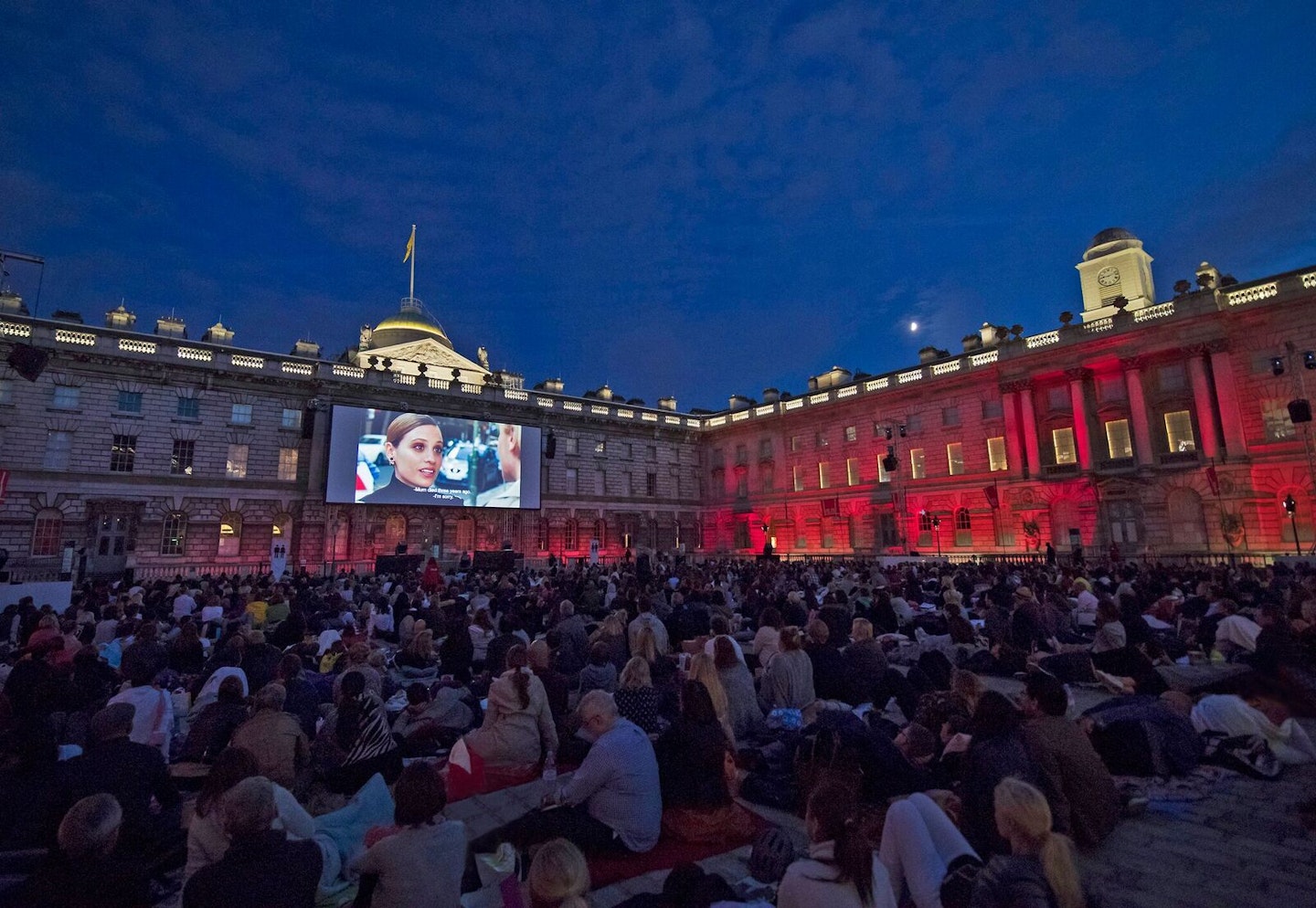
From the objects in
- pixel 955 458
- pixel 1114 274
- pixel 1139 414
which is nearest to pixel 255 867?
pixel 1139 414

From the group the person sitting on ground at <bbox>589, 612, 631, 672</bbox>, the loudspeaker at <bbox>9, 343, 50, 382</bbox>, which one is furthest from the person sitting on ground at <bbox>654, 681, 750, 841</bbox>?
the loudspeaker at <bbox>9, 343, 50, 382</bbox>

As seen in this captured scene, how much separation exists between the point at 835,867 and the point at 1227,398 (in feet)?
110

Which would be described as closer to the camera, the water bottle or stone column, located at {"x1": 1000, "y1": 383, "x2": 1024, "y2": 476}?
the water bottle

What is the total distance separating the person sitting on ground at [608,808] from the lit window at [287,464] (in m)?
33.4

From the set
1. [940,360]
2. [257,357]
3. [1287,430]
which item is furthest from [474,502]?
[1287,430]

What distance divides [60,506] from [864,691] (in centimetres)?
3454

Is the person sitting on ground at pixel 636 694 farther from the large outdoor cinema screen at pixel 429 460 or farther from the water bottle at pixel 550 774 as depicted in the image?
the large outdoor cinema screen at pixel 429 460

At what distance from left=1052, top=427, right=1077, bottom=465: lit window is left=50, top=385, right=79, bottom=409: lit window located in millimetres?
46639

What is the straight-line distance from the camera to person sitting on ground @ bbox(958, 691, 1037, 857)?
3.87 m

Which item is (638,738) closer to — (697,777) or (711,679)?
(697,777)

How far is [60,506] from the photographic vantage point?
26953 millimetres

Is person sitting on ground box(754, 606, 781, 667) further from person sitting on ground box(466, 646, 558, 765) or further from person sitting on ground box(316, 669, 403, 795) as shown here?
person sitting on ground box(316, 669, 403, 795)

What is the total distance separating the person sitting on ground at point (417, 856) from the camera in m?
2.96

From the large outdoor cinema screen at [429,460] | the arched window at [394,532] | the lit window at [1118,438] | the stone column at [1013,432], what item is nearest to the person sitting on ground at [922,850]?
the large outdoor cinema screen at [429,460]
